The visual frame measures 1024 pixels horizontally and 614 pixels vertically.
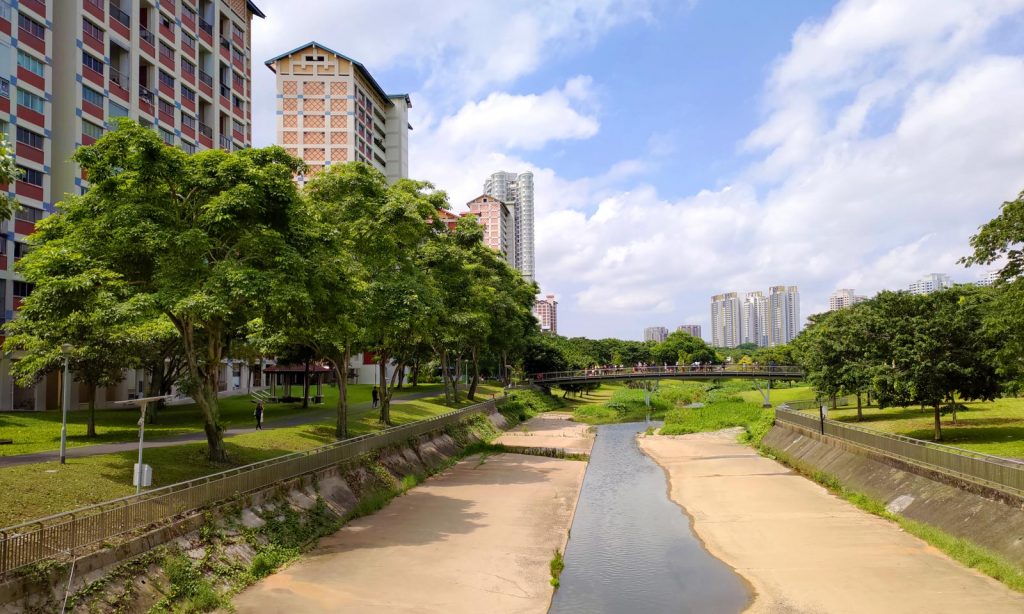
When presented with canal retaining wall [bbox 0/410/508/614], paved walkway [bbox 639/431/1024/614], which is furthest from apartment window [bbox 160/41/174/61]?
paved walkway [bbox 639/431/1024/614]

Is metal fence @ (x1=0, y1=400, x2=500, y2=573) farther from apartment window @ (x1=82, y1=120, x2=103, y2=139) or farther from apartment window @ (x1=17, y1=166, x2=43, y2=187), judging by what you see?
apartment window @ (x1=82, y1=120, x2=103, y2=139)

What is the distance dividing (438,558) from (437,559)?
14 centimetres

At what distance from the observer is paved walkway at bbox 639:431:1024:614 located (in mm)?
19891

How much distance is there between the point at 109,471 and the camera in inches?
925

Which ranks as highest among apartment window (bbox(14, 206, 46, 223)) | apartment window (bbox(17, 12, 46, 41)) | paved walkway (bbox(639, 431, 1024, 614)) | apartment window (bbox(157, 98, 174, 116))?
apartment window (bbox(17, 12, 46, 41))

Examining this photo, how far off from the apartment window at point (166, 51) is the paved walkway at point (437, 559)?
1957 inches

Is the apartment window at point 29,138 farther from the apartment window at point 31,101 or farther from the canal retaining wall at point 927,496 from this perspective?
the canal retaining wall at point 927,496

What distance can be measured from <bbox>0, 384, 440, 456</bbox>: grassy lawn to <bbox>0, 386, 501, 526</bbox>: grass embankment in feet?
6.77

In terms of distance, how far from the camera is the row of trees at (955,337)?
28844 mm

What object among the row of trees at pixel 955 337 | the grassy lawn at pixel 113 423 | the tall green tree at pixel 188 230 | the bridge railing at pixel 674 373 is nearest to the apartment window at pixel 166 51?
the grassy lawn at pixel 113 423

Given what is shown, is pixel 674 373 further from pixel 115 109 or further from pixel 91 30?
pixel 91 30

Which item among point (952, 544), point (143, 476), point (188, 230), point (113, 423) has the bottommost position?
point (952, 544)

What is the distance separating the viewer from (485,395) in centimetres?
8888

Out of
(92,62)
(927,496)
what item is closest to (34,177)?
(92,62)
